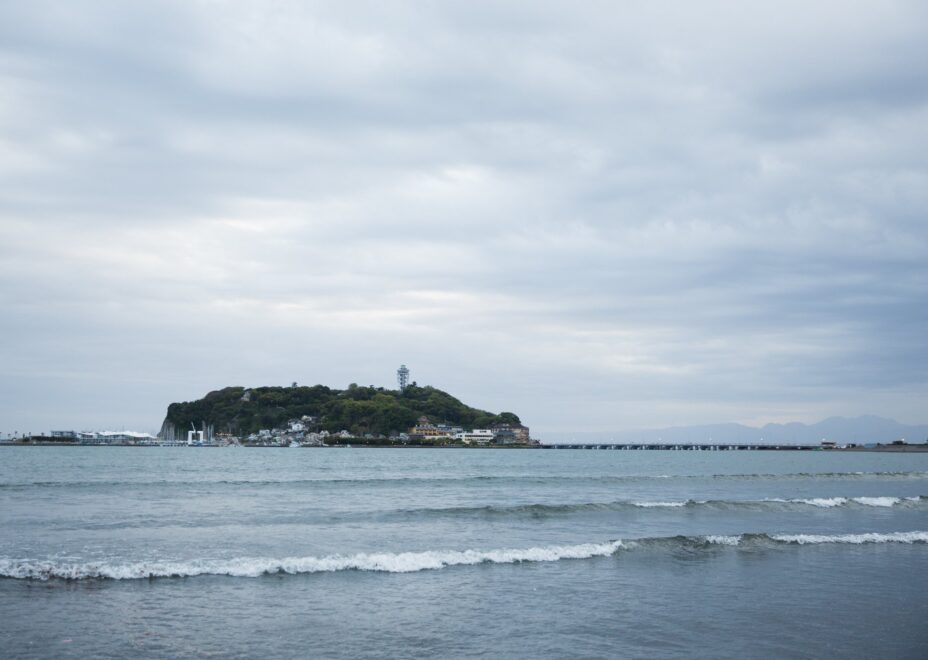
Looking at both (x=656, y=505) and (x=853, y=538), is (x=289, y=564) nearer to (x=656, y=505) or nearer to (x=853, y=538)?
(x=853, y=538)

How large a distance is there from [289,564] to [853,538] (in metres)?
20.5

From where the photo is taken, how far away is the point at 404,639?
12758mm

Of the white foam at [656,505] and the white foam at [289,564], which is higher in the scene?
the white foam at [289,564]

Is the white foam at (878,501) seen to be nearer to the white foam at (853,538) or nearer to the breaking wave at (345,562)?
the white foam at (853,538)

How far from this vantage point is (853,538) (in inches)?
1018

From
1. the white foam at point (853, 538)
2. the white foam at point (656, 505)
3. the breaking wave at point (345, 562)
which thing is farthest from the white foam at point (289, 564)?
the white foam at point (656, 505)

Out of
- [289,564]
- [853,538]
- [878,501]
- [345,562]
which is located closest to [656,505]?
[853,538]

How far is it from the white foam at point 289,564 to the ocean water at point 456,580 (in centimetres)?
7

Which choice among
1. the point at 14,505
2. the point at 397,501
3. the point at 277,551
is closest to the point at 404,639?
the point at 277,551

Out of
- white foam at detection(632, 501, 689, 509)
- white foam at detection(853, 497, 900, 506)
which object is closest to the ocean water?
white foam at detection(632, 501, 689, 509)

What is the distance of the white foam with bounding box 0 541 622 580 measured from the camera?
17891mm

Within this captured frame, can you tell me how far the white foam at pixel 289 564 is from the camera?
1789 cm

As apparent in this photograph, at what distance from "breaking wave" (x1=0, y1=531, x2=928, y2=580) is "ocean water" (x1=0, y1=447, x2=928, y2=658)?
78 millimetres

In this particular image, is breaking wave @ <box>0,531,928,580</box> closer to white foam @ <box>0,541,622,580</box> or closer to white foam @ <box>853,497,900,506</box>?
white foam @ <box>0,541,622,580</box>
